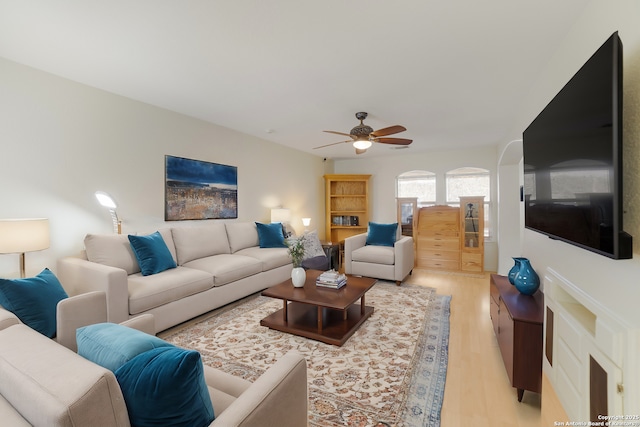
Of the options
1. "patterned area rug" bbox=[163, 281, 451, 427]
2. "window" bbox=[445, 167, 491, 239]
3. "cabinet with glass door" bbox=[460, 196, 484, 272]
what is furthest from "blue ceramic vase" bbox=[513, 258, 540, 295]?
"window" bbox=[445, 167, 491, 239]

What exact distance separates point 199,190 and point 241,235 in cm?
89

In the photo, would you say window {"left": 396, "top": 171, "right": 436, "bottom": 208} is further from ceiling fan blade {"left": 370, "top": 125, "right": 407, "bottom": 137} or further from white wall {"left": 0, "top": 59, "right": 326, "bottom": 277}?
white wall {"left": 0, "top": 59, "right": 326, "bottom": 277}

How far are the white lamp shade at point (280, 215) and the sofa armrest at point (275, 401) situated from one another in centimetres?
393

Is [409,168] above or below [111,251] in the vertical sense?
above

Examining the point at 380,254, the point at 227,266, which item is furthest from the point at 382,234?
the point at 227,266

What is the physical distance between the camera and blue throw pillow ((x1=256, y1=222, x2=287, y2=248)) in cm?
439

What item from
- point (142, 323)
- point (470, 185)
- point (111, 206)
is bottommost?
point (142, 323)

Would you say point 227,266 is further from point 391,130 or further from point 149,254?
point 391,130

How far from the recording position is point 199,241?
363 cm

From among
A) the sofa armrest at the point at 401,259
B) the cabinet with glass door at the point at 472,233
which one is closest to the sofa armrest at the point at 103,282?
the sofa armrest at the point at 401,259

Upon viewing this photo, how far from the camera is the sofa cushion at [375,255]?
435cm

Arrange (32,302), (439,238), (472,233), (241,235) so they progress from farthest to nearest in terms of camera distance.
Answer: (439,238)
(472,233)
(241,235)
(32,302)

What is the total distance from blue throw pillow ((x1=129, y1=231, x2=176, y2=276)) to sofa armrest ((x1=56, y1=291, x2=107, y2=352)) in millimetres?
1222

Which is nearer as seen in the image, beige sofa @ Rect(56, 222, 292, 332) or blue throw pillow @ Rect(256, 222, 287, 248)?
beige sofa @ Rect(56, 222, 292, 332)
